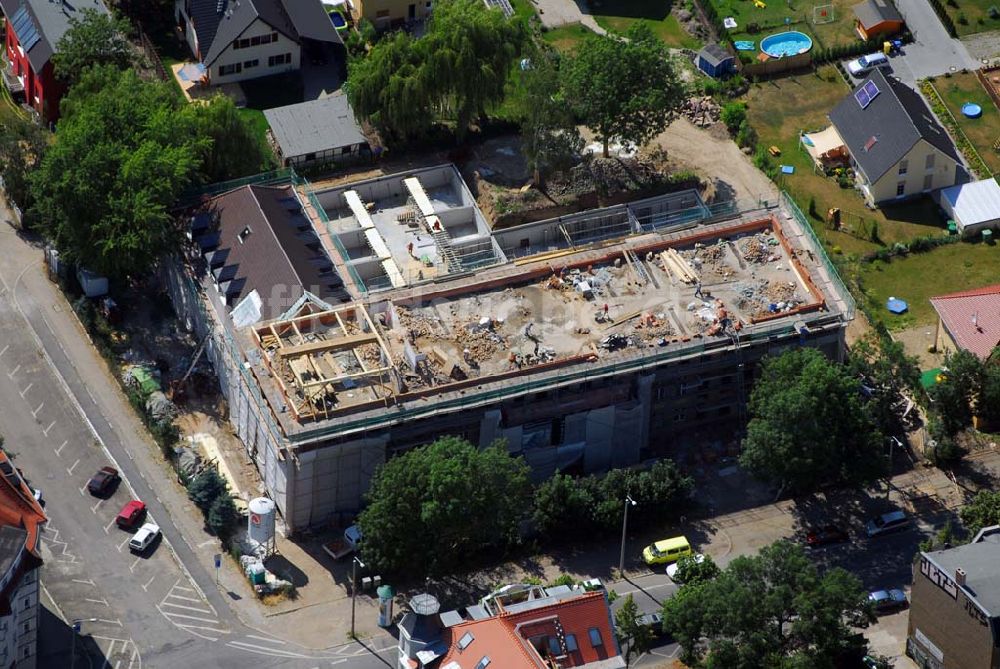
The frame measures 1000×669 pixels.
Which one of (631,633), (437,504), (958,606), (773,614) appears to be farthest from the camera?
(437,504)

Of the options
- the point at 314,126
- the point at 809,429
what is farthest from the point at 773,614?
the point at 314,126

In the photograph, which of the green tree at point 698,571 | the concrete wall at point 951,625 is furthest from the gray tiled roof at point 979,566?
the green tree at point 698,571

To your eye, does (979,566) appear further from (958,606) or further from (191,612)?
(191,612)

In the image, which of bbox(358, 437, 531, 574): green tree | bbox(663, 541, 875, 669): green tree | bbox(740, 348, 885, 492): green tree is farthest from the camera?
bbox(740, 348, 885, 492): green tree

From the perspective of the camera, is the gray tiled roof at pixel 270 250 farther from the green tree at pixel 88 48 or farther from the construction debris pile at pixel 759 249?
the construction debris pile at pixel 759 249

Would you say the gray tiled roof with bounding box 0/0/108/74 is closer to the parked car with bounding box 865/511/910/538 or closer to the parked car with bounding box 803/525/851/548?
the parked car with bounding box 803/525/851/548

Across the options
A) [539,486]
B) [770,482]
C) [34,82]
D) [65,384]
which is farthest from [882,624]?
[34,82]

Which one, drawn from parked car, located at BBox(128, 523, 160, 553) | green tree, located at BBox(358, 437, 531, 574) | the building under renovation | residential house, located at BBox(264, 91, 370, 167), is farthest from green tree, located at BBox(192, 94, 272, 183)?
green tree, located at BBox(358, 437, 531, 574)
